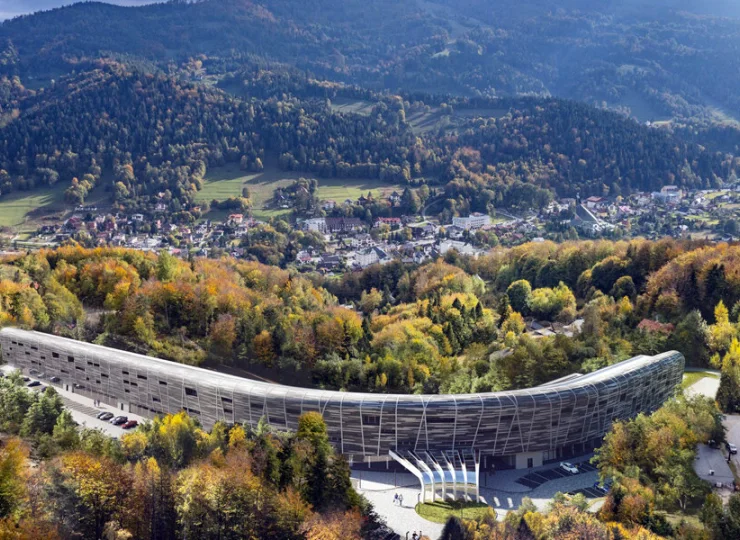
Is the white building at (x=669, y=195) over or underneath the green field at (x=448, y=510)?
underneath

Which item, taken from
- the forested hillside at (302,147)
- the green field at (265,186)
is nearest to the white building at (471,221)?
the forested hillside at (302,147)

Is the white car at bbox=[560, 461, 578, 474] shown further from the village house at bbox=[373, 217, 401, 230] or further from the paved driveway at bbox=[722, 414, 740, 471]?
the village house at bbox=[373, 217, 401, 230]

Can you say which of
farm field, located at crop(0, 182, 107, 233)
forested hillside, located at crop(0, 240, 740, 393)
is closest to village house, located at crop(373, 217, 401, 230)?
farm field, located at crop(0, 182, 107, 233)

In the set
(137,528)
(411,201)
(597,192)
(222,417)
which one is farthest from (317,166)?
(137,528)

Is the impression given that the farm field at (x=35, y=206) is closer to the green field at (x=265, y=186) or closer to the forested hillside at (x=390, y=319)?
the green field at (x=265, y=186)

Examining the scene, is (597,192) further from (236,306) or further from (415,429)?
(415,429)

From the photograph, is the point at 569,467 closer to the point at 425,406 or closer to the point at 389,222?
the point at 425,406
